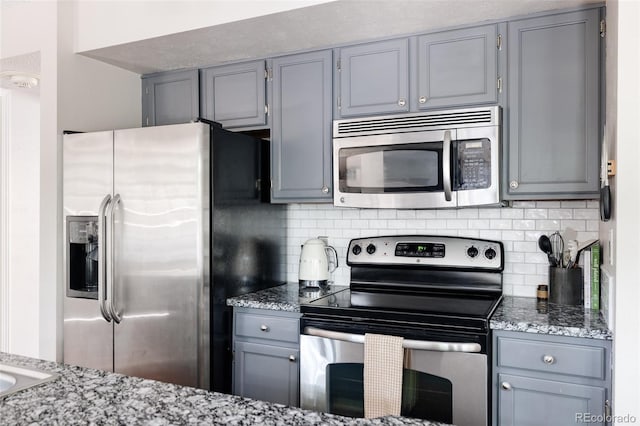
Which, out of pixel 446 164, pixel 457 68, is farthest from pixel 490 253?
pixel 457 68

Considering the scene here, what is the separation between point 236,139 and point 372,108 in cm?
73

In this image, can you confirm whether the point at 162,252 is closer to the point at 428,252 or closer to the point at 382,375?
the point at 382,375

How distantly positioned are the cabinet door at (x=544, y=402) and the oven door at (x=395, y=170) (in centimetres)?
83

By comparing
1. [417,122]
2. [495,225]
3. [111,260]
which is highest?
[417,122]

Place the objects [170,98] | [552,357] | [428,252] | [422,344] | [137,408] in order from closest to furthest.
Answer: [137,408], [552,357], [422,344], [428,252], [170,98]

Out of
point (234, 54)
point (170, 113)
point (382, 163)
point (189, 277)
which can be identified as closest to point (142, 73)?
point (170, 113)

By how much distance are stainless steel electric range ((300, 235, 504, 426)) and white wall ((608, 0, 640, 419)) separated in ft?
1.53

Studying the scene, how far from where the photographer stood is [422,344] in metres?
2.06

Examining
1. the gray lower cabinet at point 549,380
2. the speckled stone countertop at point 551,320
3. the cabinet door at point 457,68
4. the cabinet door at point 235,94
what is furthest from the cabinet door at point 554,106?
the cabinet door at point 235,94

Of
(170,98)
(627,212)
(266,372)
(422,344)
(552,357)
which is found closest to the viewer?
(627,212)

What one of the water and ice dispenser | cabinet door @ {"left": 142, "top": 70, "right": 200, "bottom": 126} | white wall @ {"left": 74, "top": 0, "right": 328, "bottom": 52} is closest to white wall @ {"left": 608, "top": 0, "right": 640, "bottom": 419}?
white wall @ {"left": 74, "top": 0, "right": 328, "bottom": 52}

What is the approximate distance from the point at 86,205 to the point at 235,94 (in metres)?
1.03

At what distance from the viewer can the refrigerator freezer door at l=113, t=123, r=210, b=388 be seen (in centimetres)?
242

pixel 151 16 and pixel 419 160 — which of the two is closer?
pixel 419 160
